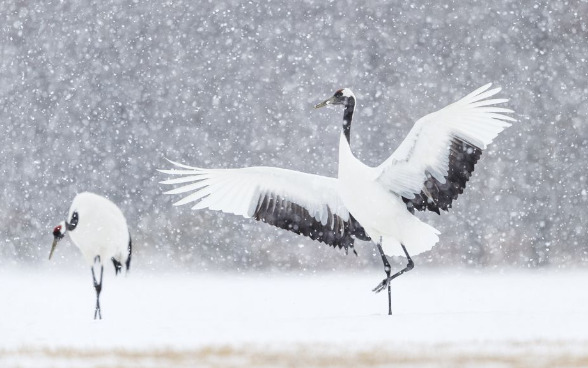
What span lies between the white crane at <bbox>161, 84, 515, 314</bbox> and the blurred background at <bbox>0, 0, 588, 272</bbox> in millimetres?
8097

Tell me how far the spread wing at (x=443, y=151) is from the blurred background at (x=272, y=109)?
854cm

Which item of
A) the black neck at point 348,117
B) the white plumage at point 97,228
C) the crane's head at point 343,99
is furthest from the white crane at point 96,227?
the black neck at point 348,117

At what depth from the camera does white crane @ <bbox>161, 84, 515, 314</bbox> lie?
635 centimetres

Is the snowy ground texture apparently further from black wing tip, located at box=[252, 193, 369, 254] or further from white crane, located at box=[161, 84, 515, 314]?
black wing tip, located at box=[252, 193, 369, 254]

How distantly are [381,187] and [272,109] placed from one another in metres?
9.72

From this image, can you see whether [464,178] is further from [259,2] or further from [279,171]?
[259,2]

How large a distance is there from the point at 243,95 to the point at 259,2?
66.8 inches

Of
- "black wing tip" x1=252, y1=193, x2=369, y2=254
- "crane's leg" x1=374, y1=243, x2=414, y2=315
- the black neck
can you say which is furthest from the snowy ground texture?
the black neck

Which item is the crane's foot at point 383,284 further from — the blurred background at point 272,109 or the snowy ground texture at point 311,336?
the blurred background at point 272,109

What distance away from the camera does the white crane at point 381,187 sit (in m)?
6.35

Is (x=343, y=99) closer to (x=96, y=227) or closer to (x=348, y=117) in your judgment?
(x=348, y=117)

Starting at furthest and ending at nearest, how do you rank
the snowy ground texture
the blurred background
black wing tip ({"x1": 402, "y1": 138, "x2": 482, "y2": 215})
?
the blurred background → black wing tip ({"x1": 402, "y1": 138, "x2": 482, "y2": 215}) → the snowy ground texture

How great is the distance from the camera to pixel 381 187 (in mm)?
6516

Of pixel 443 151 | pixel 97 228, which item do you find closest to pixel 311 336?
pixel 443 151
